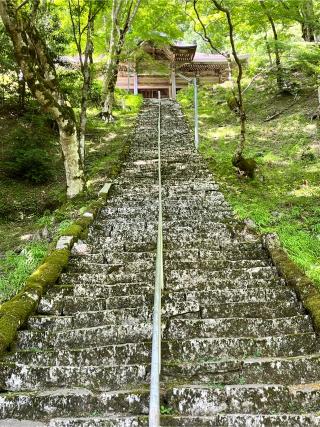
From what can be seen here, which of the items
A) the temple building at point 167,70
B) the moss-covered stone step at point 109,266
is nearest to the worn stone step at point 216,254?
the moss-covered stone step at point 109,266

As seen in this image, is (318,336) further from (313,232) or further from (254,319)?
(313,232)

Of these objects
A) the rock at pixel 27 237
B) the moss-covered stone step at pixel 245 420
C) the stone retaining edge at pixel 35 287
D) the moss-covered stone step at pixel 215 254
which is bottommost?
the rock at pixel 27 237

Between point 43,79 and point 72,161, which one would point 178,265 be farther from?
point 43,79

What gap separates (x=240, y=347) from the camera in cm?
404

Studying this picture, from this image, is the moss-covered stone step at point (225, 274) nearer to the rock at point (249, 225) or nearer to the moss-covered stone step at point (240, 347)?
the moss-covered stone step at point (240, 347)

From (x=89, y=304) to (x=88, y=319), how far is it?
0.96ft

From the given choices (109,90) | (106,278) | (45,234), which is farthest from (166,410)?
(109,90)

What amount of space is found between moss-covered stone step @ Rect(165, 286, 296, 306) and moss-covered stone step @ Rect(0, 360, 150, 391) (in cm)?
128

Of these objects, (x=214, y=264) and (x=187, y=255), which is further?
(x=187, y=255)

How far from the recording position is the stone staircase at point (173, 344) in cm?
340

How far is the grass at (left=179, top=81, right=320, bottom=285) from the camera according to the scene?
8.14 metres

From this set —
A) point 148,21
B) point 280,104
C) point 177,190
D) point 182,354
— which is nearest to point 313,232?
point 177,190

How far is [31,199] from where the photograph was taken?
11578mm

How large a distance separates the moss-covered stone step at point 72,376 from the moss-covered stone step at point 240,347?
38cm
